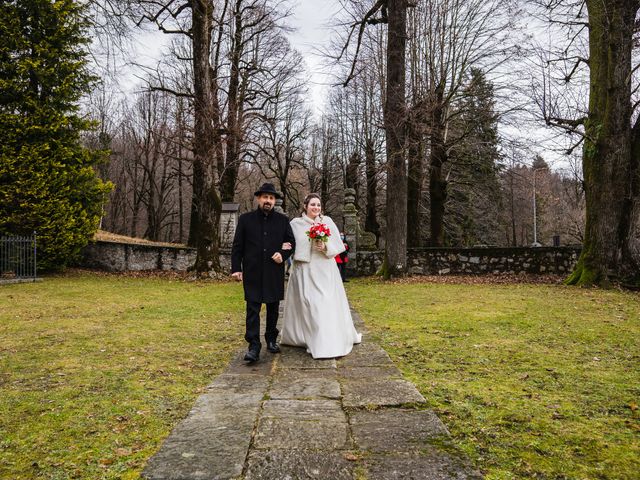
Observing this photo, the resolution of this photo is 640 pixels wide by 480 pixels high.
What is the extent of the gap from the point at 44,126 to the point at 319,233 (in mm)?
14875

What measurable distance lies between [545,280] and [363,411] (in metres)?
13.3

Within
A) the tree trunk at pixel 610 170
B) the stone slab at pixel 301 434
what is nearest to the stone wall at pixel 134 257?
the tree trunk at pixel 610 170

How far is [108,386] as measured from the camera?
422 centimetres

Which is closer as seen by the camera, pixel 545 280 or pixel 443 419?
pixel 443 419

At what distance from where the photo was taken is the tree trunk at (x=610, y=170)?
12.1 m

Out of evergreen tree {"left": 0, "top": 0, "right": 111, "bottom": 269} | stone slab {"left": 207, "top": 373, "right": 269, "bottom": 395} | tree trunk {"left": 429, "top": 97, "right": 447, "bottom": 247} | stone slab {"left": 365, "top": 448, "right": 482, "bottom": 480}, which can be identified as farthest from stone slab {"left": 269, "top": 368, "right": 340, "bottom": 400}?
tree trunk {"left": 429, "top": 97, "right": 447, "bottom": 247}

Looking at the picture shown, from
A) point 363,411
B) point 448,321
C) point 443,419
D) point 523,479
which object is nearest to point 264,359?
point 363,411

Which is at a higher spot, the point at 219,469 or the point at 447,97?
the point at 447,97

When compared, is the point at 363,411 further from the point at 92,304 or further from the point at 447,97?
the point at 447,97

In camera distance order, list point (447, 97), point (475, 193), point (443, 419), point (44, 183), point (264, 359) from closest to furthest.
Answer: point (443, 419)
point (264, 359)
point (44, 183)
point (447, 97)
point (475, 193)

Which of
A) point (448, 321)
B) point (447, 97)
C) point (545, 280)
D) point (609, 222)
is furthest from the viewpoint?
point (447, 97)

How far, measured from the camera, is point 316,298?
5371mm

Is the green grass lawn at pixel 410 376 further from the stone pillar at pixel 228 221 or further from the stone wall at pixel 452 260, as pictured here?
the stone pillar at pixel 228 221

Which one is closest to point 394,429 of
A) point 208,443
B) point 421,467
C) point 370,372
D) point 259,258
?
point 421,467
